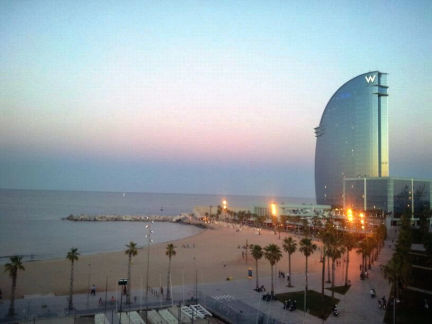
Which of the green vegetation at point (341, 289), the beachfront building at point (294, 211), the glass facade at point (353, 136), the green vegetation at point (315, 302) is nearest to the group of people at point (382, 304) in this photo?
the green vegetation at point (315, 302)

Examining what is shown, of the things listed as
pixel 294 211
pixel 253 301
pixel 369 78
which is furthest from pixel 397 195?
pixel 253 301

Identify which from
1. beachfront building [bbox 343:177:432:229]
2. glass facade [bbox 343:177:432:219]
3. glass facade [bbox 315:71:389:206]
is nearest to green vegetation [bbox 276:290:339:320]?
beachfront building [bbox 343:177:432:229]

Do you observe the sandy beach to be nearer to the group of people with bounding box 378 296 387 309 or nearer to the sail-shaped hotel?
the group of people with bounding box 378 296 387 309

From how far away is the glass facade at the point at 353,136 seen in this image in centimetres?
11569

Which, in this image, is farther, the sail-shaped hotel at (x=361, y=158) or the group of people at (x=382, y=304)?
the sail-shaped hotel at (x=361, y=158)

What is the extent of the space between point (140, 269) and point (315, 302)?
69.9 feet

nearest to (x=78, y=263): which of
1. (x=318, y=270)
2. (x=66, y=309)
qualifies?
(x=66, y=309)

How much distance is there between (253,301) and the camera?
29047mm

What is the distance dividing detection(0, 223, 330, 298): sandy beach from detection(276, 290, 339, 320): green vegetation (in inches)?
346

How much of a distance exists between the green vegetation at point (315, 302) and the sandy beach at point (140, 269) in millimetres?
8782

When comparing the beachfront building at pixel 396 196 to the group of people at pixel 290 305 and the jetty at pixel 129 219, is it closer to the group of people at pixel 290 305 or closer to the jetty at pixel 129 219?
the jetty at pixel 129 219

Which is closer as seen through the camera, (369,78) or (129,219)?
(369,78)

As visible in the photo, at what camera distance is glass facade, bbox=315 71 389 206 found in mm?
115688

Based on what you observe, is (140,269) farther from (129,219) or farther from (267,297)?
(129,219)
